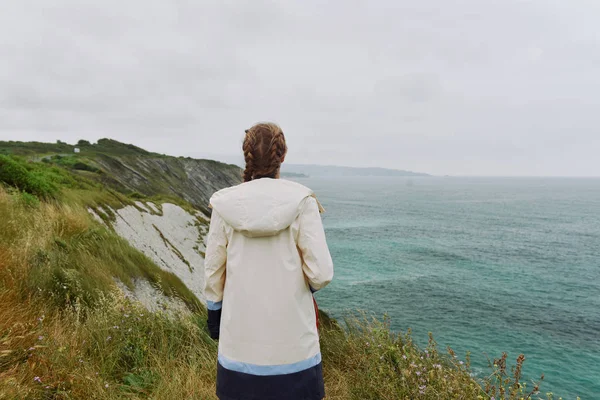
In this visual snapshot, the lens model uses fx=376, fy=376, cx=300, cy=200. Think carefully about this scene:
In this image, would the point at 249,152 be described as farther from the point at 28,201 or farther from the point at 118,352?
the point at 28,201

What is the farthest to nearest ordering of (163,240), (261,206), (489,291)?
1. (489,291)
2. (163,240)
3. (261,206)

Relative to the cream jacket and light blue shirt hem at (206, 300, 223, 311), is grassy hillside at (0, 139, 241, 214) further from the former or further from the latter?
the cream jacket

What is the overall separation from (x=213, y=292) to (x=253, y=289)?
1.38 feet

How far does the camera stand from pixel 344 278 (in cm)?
2986

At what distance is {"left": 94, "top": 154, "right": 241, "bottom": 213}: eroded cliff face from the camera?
133 feet

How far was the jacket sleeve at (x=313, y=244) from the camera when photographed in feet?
8.97

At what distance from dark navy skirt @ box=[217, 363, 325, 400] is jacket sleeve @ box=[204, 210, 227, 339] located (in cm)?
41

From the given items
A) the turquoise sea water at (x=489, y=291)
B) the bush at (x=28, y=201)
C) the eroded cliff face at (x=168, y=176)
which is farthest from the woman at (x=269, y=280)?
the eroded cliff face at (x=168, y=176)

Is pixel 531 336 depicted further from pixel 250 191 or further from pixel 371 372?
pixel 250 191

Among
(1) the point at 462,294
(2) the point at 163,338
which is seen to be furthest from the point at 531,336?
(2) the point at 163,338

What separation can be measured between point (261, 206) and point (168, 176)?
190 ft

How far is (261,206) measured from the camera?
2664 mm

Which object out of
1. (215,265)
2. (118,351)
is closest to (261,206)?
(215,265)

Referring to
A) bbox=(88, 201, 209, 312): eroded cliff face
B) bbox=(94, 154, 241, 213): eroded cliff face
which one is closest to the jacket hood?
bbox=(88, 201, 209, 312): eroded cliff face
